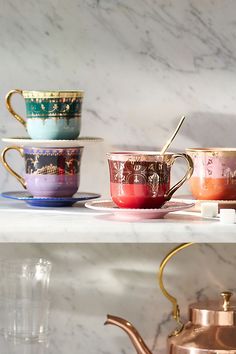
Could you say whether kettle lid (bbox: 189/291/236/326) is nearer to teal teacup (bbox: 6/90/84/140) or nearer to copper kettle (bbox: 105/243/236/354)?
copper kettle (bbox: 105/243/236/354)

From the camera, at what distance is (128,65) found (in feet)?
4.58

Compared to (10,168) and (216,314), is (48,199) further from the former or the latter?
(216,314)

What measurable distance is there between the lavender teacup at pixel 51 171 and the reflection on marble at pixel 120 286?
144 millimetres

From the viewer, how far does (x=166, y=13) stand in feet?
4.56

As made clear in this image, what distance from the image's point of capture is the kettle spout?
130 cm

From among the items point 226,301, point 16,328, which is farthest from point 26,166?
point 226,301

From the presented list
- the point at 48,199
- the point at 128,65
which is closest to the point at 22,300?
the point at 48,199

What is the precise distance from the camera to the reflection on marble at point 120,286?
1411mm

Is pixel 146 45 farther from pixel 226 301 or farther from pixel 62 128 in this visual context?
pixel 226 301

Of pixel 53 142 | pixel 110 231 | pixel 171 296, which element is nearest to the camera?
pixel 110 231

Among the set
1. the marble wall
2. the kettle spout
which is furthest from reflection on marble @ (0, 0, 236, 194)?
the kettle spout

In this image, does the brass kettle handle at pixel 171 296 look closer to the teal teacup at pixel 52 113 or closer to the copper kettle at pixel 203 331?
the copper kettle at pixel 203 331

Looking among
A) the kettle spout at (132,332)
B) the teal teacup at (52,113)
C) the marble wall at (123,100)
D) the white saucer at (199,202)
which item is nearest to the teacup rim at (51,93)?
the teal teacup at (52,113)

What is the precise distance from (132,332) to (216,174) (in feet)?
0.83
